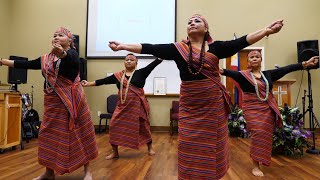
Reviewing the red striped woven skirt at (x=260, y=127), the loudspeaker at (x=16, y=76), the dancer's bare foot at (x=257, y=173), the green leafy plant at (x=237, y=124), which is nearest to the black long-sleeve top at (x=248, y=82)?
the red striped woven skirt at (x=260, y=127)

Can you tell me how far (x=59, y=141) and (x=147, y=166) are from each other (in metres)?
1.10

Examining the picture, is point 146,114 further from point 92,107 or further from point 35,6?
point 35,6

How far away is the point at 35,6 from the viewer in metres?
7.19

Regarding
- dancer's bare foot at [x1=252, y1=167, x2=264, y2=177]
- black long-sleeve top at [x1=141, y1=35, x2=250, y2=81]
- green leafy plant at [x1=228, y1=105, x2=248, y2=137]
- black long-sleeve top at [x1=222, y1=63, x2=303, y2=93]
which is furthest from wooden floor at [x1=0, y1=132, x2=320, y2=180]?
green leafy plant at [x1=228, y1=105, x2=248, y2=137]

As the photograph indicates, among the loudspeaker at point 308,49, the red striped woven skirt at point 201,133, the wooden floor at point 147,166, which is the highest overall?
the loudspeaker at point 308,49

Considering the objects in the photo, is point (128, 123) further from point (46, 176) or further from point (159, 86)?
point (159, 86)

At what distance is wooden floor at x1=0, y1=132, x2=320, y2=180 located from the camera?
262 centimetres

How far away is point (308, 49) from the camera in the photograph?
5914 mm

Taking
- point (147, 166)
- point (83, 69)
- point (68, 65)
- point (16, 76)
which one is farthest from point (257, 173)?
point (83, 69)

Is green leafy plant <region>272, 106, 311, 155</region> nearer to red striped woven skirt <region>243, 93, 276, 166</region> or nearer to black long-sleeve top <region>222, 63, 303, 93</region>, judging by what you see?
red striped woven skirt <region>243, 93, 276, 166</region>

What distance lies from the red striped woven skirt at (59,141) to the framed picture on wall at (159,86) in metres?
4.39

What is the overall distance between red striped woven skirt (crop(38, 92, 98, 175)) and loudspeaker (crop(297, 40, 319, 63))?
5.26 metres

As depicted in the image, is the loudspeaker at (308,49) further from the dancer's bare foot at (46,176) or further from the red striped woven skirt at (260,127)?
the dancer's bare foot at (46,176)

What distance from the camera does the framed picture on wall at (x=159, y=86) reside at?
668 cm
